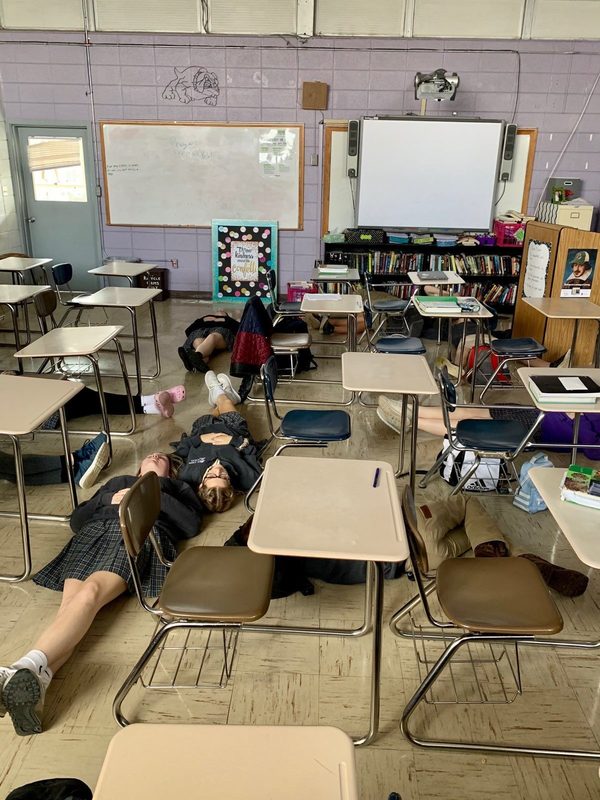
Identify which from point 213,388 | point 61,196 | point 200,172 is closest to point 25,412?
point 213,388

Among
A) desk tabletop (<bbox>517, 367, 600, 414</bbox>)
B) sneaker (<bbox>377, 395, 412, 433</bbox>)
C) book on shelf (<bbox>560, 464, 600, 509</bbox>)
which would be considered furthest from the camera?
sneaker (<bbox>377, 395, 412, 433</bbox>)

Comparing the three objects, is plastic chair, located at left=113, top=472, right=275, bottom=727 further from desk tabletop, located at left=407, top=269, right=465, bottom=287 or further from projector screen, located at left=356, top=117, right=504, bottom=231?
projector screen, located at left=356, top=117, right=504, bottom=231

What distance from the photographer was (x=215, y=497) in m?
3.04

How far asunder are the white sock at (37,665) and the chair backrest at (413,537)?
1.21m

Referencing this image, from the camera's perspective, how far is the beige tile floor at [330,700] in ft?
5.98

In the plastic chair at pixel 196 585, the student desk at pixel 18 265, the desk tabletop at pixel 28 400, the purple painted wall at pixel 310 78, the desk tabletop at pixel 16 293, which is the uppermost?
the purple painted wall at pixel 310 78

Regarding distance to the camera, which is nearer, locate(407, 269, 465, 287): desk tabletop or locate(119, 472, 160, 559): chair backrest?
locate(119, 472, 160, 559): chair backrest

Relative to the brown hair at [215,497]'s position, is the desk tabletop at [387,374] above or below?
above

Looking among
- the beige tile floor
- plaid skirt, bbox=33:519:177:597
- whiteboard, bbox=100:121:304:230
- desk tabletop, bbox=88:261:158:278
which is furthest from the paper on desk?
whiteboard, bbox=100:121:304:230

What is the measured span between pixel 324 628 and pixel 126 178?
258 inches

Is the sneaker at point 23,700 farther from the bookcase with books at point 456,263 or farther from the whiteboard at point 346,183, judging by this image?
the whiteboard at point 346,183

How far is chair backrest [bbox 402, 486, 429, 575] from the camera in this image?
183cm

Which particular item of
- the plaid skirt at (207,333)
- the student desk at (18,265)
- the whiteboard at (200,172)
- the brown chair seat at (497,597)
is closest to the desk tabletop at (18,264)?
the student desk at (18,265)

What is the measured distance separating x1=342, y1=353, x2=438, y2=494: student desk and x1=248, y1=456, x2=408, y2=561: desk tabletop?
819 millimetres
